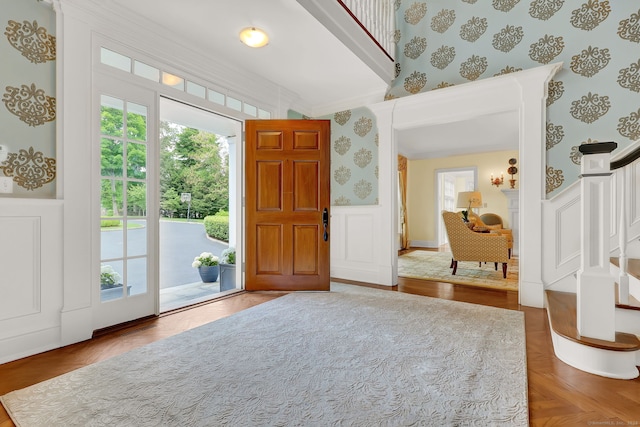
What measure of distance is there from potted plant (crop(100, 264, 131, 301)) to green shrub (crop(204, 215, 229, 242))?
6.02 metres

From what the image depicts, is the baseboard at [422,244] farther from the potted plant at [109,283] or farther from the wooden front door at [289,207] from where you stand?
the potted plant at [109,283]

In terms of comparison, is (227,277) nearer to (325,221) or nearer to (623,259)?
(325,221)

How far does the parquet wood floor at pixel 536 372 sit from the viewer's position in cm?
137

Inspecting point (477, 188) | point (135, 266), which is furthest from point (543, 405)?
point (477, 188)

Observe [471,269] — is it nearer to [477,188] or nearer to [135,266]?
[477,188]

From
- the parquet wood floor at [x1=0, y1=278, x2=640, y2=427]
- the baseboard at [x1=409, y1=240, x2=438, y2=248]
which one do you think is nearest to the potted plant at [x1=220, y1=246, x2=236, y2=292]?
the parquet wood floor at [x1=0, y1=278, x2=640, y2=427]

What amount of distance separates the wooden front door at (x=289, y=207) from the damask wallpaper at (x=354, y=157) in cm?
78

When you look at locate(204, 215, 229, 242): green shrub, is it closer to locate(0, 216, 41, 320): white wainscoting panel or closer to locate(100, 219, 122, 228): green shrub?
locate(100, 219, 122, 228): green shrub

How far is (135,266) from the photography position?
261cm

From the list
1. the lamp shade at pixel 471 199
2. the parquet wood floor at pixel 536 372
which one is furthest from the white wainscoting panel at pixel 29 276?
the lamp shade at pixel 471 199

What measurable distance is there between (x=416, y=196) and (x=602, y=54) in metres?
5.68

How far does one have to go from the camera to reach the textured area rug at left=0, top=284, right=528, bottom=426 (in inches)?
52.6

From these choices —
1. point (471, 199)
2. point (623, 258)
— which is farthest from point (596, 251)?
A: point (471, 199)

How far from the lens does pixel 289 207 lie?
3615 mm
